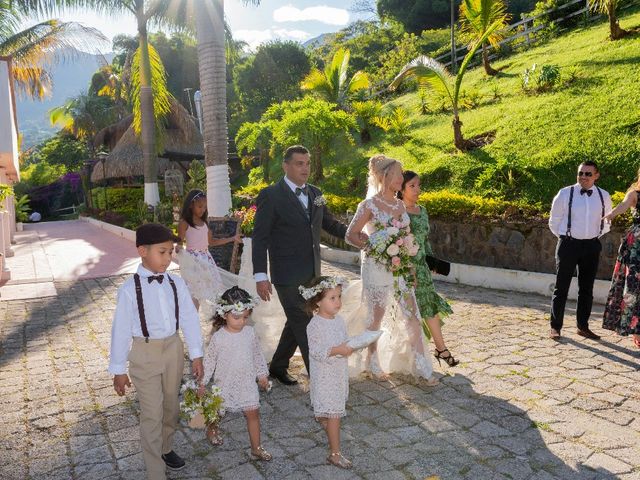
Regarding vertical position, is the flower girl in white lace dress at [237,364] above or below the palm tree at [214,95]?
below

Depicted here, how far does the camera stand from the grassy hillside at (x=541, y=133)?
1257 centimetres

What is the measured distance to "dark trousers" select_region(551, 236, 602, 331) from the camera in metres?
6.61

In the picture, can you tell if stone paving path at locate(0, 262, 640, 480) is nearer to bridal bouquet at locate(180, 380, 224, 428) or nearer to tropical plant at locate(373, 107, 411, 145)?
bridal bouquet at locate(180, 380, 224, 428)

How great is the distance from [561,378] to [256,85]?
3866 cm

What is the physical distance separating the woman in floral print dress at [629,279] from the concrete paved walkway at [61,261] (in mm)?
9474

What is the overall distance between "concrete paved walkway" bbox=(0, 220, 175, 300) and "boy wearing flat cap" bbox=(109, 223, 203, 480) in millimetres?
7912

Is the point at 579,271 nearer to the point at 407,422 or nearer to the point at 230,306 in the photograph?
the point at 407,422

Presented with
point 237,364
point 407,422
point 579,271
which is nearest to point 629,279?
point 579,271

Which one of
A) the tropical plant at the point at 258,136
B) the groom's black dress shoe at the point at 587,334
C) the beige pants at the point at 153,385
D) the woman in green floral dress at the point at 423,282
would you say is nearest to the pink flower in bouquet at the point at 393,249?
the woman in green floral dress at the point at 423,282

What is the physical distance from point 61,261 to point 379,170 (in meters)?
12.7

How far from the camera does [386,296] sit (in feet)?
17.9

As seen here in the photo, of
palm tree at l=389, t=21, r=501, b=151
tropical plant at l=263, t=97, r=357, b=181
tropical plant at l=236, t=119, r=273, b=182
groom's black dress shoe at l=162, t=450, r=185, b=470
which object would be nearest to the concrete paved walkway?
tropical plant at l=263, t=97, r=357, b=181

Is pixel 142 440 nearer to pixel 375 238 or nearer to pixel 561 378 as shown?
pixel 375 238

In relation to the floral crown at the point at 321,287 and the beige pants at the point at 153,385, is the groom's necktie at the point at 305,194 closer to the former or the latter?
the floral crown at the point at 321,287
